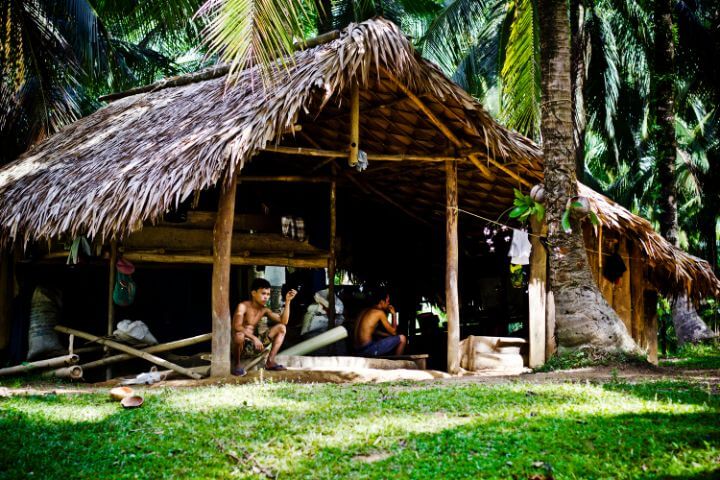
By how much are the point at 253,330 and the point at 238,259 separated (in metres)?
1.33

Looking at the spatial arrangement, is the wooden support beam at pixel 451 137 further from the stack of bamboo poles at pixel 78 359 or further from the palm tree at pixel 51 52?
the stack of bamboo poles at pixel 78 359

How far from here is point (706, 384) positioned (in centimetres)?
646

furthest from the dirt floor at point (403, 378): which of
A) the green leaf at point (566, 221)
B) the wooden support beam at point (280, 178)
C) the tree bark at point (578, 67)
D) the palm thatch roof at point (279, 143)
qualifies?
the tree bark at point (578, 67)

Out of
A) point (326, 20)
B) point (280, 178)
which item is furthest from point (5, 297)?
point (326, 20)

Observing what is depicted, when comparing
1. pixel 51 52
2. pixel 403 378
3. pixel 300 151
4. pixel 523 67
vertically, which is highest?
pixel 51 52

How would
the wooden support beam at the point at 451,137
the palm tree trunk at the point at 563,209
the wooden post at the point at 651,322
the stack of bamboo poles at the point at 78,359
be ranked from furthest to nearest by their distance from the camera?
the wooden post at the point at 651,322, the wooden support beam at the point at 451,137, the stack of bamboo poles at the point at 78,359, the palm tree trunk at the point at 563,209

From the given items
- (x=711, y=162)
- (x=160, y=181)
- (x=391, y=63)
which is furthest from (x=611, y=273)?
(x=711, y=162)

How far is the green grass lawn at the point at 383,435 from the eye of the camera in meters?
4.16

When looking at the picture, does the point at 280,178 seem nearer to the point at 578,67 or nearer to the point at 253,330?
the point at 253,330

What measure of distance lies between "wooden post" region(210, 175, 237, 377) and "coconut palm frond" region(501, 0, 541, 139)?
12.0 ft

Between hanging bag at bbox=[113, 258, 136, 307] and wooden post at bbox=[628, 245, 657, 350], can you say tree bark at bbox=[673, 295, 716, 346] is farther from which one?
hanging bag at bbox=[113, 258, 136, 307]

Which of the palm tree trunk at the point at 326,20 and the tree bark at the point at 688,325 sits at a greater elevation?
the palm tree trunk at the point at 326,20

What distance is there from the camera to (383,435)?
15.7 ft

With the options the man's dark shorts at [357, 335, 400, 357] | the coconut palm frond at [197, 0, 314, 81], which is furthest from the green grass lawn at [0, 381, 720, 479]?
the man's dark shorts at [357, 335, 400, 357]
